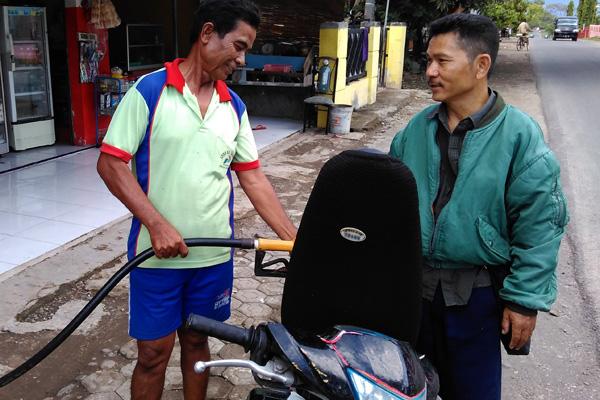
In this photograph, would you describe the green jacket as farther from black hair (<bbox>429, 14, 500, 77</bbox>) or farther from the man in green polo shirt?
the man in green polo shirt

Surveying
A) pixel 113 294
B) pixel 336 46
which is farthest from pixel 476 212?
pixel 336 46

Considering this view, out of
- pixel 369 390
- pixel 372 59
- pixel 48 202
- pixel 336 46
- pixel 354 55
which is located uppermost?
pixel 336 46

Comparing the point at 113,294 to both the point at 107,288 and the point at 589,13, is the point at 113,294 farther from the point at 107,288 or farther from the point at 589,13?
the point at 589,13

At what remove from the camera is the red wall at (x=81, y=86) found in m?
8.02

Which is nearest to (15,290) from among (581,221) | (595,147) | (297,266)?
(297,266)

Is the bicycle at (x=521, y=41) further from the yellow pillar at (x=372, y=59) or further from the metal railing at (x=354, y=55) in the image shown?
the metal railing at (x=354, y=55)

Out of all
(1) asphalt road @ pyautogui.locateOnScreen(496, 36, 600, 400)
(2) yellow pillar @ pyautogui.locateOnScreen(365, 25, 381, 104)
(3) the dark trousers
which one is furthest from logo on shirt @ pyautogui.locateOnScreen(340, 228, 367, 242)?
(2) yellow pillar @ pyautogui.locateOnScreen(365, 25, 381, 104)

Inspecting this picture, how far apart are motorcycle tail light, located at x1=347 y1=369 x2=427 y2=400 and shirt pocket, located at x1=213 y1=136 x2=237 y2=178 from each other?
48.0 inches

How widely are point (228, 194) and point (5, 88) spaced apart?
6.47 m

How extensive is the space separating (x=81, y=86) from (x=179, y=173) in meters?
6.63

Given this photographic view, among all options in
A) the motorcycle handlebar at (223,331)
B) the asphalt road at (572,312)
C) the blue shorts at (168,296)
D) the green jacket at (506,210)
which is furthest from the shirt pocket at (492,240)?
the asphalt road at (572,312)

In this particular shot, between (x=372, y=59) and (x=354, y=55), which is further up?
(x=354, y=55)

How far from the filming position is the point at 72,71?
8.24 m

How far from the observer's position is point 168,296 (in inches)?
96.0
